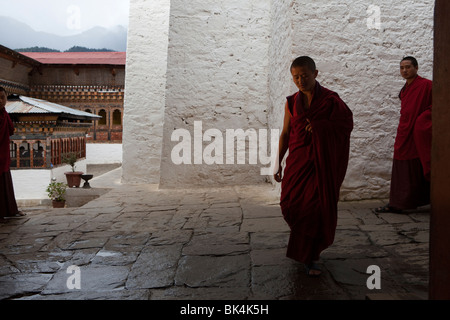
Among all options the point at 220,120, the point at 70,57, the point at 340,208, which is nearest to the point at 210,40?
the point at 220,120

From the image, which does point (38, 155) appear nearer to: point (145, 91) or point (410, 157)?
point (145, 91)

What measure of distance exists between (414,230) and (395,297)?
1794mm

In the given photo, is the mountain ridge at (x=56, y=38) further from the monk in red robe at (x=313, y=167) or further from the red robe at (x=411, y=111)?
→ the monk in red robe at (x=313, y=167)

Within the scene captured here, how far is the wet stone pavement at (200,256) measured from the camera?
79.3 inches

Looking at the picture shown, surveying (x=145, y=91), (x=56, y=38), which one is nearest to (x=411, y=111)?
(x=145, y=91)

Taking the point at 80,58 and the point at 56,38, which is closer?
the point at 80,58

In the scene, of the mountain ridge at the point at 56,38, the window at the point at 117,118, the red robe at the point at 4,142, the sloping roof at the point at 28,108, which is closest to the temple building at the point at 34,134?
the sloping roof at the point at 28,108

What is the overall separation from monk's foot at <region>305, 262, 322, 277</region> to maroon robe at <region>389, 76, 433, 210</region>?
1915 millimetres

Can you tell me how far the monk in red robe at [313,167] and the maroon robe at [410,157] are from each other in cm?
170

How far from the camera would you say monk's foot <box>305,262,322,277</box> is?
2172 millimetres

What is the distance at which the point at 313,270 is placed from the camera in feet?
7.18

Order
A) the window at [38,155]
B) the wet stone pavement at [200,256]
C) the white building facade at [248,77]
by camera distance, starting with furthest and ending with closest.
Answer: the window at [38,155], the white building facade at [248,77], the wet stone pavement at [200,256]

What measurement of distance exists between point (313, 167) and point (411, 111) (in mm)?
2011
